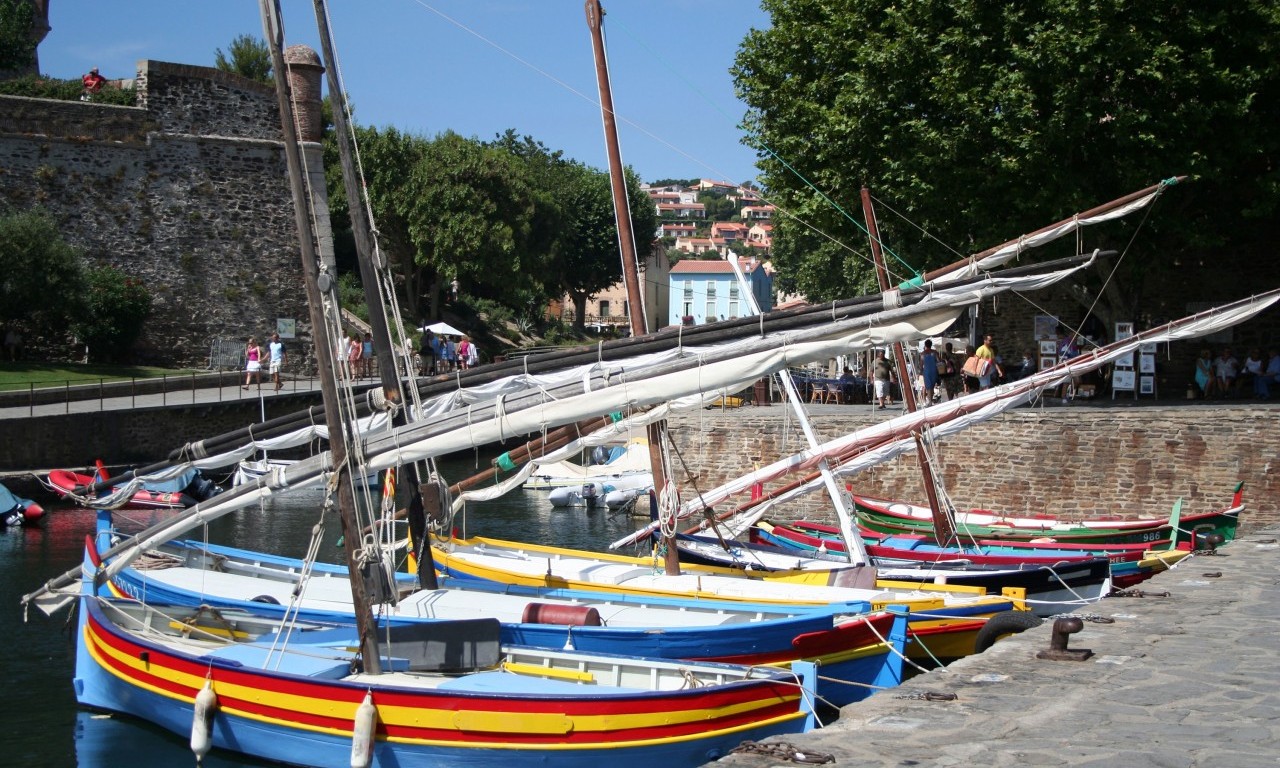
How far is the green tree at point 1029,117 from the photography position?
2244cm

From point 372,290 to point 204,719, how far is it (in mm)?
4653

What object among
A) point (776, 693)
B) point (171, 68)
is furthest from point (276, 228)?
point (776, 693)

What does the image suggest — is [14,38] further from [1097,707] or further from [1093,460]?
[1097,707]

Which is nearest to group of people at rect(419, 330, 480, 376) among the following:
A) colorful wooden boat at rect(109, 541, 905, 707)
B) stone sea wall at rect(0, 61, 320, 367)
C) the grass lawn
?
stone sea wall at rect(0, 61, 320, 367)

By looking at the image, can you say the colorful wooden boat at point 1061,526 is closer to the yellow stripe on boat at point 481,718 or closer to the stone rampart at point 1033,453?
the stone rampart at point 1033,453

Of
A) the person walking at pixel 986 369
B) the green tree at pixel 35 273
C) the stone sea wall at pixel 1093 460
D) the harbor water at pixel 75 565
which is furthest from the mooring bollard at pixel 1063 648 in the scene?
the green tree at pixel 35 273

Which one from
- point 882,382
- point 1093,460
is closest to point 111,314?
point 882,382

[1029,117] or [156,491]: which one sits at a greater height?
[1029,117]

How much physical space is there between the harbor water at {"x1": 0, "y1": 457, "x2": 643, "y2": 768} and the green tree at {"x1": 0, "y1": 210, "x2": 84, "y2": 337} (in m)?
9.14

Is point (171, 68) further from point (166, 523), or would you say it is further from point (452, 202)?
point (166, 523)

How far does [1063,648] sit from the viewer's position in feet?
24.7

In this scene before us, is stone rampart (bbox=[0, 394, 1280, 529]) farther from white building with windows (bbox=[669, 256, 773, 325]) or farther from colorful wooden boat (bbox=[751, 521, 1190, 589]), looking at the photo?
white building with windows (bbox=[669, 256, 773, 325])

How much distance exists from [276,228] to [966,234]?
78.9 ft

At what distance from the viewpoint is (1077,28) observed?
2238cm
